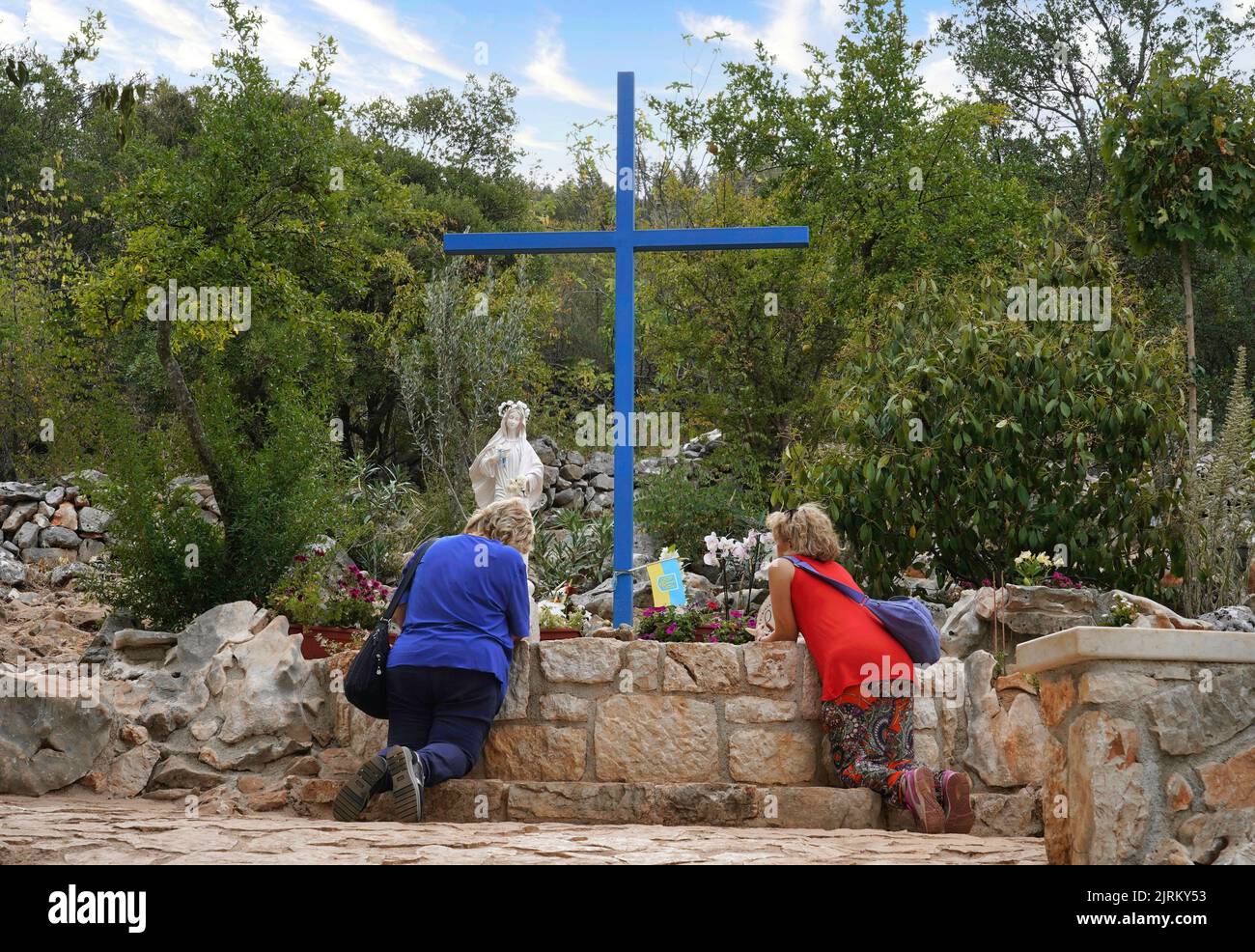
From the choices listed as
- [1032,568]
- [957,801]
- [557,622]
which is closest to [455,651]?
[957,801]

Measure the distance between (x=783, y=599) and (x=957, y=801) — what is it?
1037 mm

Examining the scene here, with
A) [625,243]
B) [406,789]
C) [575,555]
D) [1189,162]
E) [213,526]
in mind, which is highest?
[1189,162]

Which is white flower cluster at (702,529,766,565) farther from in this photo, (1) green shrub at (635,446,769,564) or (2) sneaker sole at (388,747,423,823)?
(1) green shrub at (635,446,769,564)

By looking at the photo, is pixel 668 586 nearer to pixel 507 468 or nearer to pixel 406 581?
pixel 507 468

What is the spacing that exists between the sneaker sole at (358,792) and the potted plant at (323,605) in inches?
101

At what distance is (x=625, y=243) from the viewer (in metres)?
7.62

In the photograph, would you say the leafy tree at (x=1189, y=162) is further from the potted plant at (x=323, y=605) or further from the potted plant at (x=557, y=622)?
the potted plant at (x=323, y=605)

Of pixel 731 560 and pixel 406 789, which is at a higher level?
pixel 731 560

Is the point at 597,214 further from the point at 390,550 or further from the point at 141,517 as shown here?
the point at 141,517

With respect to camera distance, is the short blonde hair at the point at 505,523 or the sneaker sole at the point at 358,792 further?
the short blonde hair at the point at 505,523

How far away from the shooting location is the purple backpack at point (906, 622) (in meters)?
5.05

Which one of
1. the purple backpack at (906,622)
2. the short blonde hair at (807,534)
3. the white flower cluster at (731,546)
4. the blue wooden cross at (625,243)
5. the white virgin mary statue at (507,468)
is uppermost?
the blue wooden cross at (625,243)

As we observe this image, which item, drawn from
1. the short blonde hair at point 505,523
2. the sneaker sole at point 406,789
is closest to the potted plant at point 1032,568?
the short blonde hair at point 505,523

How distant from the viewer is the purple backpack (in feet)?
16.6
